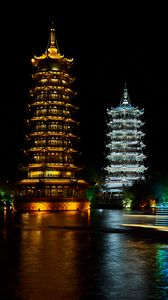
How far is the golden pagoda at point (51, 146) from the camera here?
72.5m

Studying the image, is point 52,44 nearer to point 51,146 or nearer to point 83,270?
point 51,146

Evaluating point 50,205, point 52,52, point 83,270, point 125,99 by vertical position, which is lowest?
point 83,270

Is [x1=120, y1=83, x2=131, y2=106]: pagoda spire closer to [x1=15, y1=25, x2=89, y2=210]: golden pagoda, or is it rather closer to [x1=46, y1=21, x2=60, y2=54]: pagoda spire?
[x1=46, y1=21, x2=60, y2=54]: pagoda spire

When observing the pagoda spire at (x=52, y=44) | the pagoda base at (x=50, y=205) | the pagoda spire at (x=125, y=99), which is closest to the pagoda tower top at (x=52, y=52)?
the pagoda spire at (x=52, y=44)

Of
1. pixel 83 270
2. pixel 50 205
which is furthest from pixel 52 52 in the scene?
pixel 83 270

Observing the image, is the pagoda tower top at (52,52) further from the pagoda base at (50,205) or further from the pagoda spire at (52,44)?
the pagoda base at (50,205)

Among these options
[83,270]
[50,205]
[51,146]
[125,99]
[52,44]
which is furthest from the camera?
[125,99]

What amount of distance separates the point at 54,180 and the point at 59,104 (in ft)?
38.2

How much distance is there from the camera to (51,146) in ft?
244

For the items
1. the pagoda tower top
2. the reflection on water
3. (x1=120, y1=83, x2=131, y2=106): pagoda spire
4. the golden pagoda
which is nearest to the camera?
the reflection on water

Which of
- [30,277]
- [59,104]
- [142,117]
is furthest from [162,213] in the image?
[142,117]

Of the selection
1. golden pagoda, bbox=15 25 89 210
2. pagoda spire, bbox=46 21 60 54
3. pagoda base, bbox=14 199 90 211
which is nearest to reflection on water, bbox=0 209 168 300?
pagoda base, bbox=14 199 90 211

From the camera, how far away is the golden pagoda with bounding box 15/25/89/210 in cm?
7250

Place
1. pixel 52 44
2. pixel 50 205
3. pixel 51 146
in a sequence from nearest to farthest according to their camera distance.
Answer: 1. pixel 50 205
2. pixel 51 146
3. pixel 52 44
